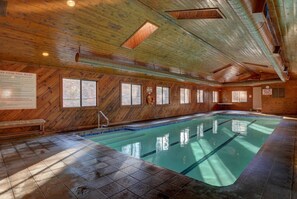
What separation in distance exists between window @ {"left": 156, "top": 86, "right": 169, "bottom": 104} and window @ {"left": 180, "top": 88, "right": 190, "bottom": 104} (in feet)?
5.30

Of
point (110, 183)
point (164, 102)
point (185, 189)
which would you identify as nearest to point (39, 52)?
point (110, 183)

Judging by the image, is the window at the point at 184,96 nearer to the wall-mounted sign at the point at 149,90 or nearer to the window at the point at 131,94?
the wall-mounted sign at the point at 149,90

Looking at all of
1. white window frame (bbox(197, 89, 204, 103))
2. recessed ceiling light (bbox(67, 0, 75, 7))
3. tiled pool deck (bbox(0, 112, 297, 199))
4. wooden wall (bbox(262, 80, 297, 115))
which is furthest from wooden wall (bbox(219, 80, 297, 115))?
recessed ceiling light (bbox(67, 0, 75, 7))

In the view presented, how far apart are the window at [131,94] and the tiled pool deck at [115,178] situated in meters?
4.87

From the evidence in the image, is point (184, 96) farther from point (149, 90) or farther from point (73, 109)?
point (73, 109)

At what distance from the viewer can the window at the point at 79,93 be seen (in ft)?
21.1

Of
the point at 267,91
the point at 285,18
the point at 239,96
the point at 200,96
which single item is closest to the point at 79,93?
the point at 285,18

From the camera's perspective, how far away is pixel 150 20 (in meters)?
4.27

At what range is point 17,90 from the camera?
17.3 ft

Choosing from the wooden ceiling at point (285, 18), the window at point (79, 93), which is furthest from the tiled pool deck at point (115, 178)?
the window at point (79, 93)

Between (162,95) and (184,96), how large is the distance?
2531mm

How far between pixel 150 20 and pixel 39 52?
3338 mm

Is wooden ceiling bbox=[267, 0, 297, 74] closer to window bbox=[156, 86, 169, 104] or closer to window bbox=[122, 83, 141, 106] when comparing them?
window bbox=[122, 83, 141, 106]

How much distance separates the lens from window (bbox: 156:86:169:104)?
408 inches
